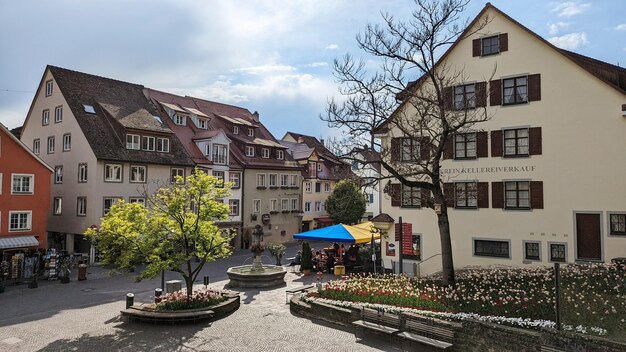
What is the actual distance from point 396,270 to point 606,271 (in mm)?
11237

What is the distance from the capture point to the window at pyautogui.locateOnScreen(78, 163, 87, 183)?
103ft

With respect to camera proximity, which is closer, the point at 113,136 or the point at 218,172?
the point at 113,136

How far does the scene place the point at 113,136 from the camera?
108ft

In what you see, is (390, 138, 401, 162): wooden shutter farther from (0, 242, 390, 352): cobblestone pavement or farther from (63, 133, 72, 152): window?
(63, 133, 72, 152): window

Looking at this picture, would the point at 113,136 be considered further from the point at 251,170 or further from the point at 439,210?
the point at 439,210

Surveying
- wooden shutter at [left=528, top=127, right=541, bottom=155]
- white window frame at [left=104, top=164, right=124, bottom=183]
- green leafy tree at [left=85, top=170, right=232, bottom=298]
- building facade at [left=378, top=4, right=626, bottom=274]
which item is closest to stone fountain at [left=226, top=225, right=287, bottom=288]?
green leafy tree at [left=85, top=170, right=232, bottom=298]

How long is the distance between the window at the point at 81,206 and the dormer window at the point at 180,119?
36.9 feet

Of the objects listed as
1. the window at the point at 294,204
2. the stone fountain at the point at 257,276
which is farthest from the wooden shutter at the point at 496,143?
the window at the point at 294,204

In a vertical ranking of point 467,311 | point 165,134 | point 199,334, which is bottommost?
point 199,334

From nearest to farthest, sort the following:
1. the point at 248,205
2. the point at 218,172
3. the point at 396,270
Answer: the point at 396,270 < the point at 218,172 < the point at 248,205

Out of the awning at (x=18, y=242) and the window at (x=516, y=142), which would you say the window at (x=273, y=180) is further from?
the window at (x=516, y=142)

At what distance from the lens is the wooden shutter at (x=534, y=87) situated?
20.9 m

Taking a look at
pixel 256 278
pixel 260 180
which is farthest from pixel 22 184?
pixel 260 180

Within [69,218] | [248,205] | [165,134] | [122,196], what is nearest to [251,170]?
[248,205]
